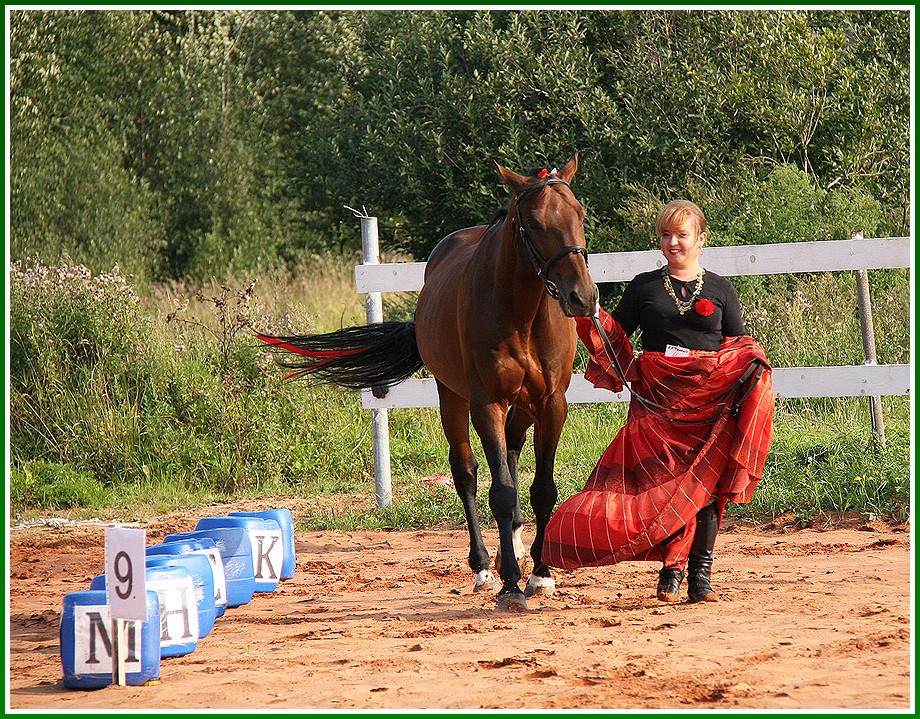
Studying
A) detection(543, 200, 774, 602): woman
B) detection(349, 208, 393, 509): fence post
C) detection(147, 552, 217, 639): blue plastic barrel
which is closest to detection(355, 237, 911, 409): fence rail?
detection(349, 208, 393, 509): fence post

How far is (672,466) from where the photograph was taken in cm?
469

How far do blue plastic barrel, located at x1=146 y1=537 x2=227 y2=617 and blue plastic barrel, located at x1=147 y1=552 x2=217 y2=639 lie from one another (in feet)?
0.60

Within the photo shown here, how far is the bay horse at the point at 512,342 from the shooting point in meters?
4.51

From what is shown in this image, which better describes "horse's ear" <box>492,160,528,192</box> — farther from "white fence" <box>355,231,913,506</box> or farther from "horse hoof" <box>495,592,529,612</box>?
"white fence" <box>355,231,913,506</box>

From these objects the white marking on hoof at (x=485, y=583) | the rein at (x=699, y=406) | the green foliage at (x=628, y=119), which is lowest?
the white marking on hoof at (x=485, y=583)

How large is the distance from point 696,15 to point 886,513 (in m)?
8.67

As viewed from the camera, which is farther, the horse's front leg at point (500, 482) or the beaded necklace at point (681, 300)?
the horse's front leg at point (500, 482)

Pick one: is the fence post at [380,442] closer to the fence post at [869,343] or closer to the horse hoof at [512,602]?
the horse hoof at [512,602]

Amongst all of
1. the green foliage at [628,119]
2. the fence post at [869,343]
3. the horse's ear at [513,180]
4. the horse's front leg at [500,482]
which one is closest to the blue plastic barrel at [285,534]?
the horse's front leg at [500,482]

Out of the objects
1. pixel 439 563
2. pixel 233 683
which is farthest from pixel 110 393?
pixel 233 683

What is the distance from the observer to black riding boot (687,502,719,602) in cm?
478

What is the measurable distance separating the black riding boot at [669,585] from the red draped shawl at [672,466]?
0.35 ft

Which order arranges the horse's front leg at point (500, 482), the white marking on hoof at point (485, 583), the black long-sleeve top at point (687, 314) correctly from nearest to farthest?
the black long-sleeve top at point (687, 314) → the horse's front leg at point (500, 482) → the white marking on hoof at point (485, 583)

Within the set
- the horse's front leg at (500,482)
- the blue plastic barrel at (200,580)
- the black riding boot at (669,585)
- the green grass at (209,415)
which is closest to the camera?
the blue plastic barrel at (200,580)
